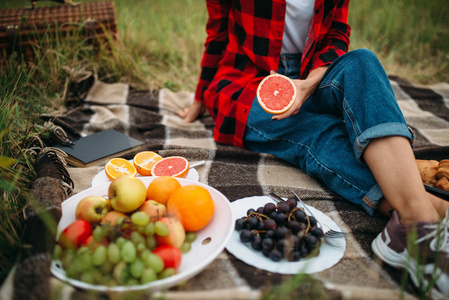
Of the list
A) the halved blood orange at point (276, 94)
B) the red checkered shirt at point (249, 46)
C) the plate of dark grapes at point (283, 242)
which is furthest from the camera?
the red checkered shirt at point (249, 46)

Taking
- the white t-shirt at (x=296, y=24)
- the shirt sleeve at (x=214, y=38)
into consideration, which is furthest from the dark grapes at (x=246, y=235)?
the shirt sleeve at (x=214, y=38)

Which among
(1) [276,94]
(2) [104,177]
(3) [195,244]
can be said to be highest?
(1) [276,94]

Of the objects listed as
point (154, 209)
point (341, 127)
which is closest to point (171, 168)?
point (154, 209)

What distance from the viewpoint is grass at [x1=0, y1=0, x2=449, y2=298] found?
2.43 m

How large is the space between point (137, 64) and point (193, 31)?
152 centimetres

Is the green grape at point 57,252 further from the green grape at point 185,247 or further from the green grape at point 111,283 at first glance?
the green grape at point 185,247

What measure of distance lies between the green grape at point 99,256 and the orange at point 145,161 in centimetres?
99

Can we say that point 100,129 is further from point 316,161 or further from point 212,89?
point 316,161

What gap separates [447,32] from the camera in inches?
205

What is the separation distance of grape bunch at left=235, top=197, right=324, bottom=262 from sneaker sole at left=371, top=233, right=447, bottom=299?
1.00 feet

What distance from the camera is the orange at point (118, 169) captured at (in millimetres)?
1950

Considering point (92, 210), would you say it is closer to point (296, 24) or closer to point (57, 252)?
point (57, 252)

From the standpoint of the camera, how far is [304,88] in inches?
86.4

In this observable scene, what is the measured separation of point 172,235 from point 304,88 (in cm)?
142
